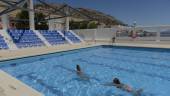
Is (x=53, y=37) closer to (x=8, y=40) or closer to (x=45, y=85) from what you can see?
(x=8, y=40)

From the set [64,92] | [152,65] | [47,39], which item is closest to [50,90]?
[64,92]

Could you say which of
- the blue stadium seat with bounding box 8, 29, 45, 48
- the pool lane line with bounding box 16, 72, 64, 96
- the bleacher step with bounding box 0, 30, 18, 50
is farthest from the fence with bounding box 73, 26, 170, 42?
the pool lane line with bounding box 16, 72, 64, 96

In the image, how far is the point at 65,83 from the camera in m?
5.68

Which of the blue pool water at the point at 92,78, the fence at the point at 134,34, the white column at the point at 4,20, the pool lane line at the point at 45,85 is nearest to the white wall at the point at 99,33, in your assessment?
the fence at the point at 134,34

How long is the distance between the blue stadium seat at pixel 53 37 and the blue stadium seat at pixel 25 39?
0.96 m

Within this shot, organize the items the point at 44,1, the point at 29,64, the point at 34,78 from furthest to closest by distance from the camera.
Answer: the point at 44,1
the point at 29,64
the point at 34,78

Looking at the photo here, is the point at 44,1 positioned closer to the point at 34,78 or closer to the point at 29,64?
the point at 29,64

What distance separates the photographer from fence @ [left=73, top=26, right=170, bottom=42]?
13291 millimetres

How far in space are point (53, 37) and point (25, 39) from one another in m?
2.80

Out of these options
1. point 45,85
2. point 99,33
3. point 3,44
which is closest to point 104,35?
point 99,33

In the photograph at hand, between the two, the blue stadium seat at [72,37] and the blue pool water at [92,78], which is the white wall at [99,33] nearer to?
the blue stadium seat at [72,37]

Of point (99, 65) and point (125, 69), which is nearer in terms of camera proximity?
point (125, 69)

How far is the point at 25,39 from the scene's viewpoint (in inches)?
510

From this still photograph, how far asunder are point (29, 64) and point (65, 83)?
348 centimetres
